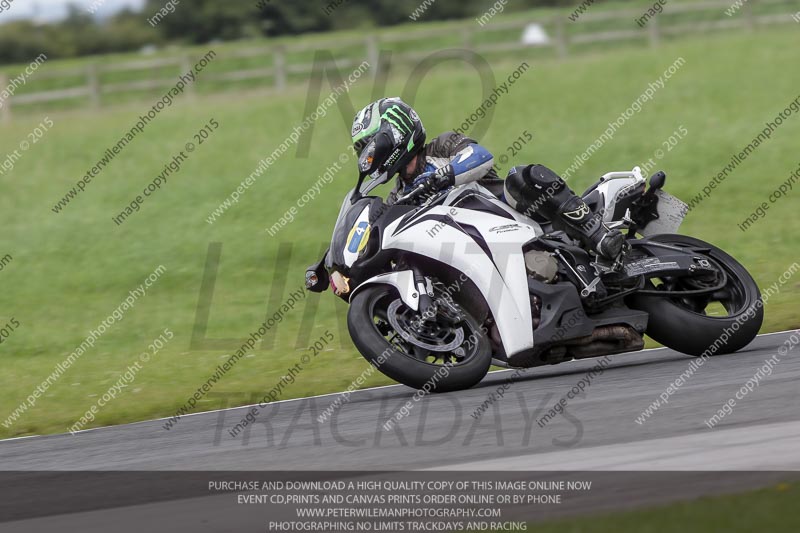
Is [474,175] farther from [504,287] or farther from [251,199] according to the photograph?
[251,199]

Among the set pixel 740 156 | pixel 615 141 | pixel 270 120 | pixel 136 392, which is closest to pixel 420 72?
pixel 270 120

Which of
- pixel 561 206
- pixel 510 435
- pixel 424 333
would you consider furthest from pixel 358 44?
pixel 510 435

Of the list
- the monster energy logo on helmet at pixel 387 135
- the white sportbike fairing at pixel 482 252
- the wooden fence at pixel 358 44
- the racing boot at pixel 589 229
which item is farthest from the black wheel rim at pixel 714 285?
the wooden fence at pixel 358 44

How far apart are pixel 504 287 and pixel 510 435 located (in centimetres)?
191

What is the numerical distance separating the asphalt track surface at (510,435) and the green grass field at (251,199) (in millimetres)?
1603

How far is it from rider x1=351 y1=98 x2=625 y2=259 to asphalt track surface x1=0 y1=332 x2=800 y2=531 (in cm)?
97

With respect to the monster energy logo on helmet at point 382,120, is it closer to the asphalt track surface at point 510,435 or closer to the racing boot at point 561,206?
the racing boot at point 561,206

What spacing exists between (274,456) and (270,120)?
2121cm

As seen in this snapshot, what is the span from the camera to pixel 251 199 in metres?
22.0

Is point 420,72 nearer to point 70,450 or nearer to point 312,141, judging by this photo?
point 312,141

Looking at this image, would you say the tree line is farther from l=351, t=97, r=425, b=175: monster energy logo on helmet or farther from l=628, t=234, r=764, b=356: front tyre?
l=628, t=234, r=764, b=356: front tyre

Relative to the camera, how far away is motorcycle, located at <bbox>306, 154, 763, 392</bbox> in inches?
315

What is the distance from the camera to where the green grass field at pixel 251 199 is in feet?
39.6

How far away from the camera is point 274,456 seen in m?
6.60
